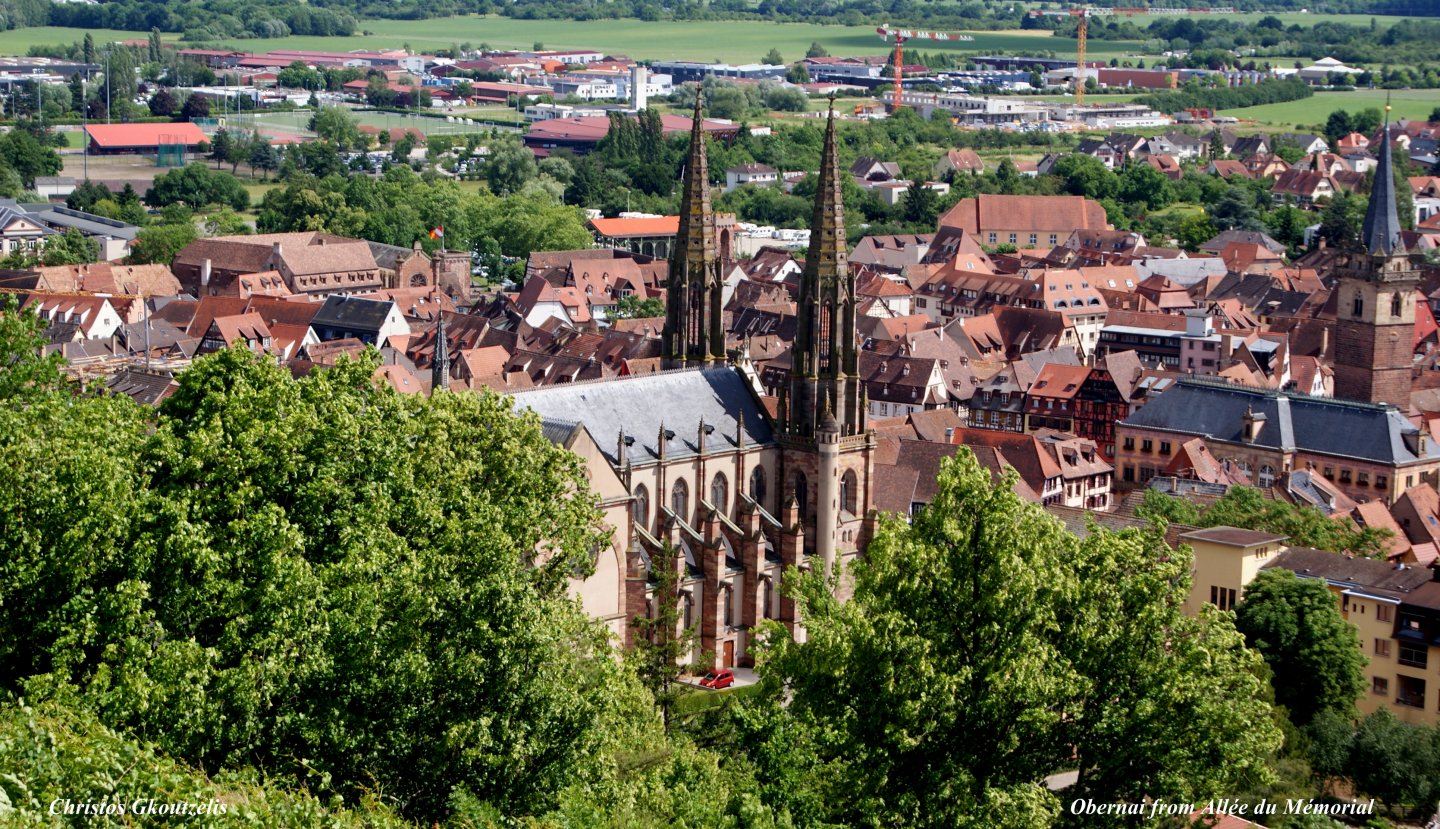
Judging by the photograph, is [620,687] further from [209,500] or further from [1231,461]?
[1231,461]

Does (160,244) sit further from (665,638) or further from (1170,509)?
(665,638)

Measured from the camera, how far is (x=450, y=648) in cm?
4422

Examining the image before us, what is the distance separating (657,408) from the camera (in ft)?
259

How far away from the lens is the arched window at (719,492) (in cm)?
8044

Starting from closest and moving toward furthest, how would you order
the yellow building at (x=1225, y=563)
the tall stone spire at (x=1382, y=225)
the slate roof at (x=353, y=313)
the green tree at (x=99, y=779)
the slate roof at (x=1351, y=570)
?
1. the green tree at (x=99, y=779)
2. the slate roof at (x=1351, y=570)
3. the yellow building at (x=1225, y=563)
4. the tall stone spire at (x=1382, y=225)
5. the slate roof at (x=353, y=313)

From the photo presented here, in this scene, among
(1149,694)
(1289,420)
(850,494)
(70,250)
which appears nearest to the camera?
(1149,694)

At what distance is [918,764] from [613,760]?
674cm

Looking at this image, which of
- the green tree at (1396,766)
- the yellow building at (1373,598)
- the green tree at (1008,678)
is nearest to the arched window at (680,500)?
the yellow building at (1373,598)

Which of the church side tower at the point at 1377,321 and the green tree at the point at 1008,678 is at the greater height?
the green tree at the point at 1008,678

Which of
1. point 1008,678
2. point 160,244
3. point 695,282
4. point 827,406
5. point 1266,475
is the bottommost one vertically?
point 1266,475

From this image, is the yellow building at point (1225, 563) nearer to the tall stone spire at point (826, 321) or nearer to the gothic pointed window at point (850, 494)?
the gothic pointed window at point (850, 494)

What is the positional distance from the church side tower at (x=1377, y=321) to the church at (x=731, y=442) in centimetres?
5992

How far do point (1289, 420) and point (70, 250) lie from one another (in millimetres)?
101566

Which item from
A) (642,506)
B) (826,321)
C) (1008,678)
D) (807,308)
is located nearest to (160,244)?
(807,308)
